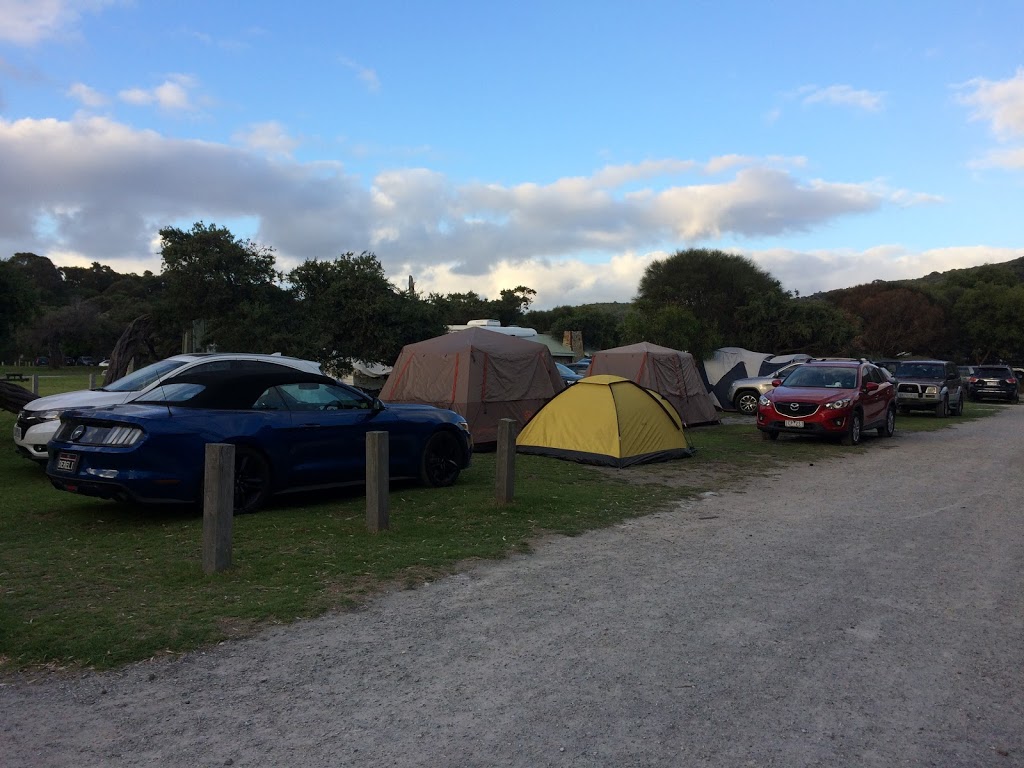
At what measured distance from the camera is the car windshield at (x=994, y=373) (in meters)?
Answer: 34.5

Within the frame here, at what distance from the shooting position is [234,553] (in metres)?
6.63

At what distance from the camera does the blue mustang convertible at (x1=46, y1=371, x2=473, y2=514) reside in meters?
7.58

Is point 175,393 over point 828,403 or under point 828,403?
over

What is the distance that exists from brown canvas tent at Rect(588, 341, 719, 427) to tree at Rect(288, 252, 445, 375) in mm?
6862

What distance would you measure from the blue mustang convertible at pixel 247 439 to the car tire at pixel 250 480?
0.01m

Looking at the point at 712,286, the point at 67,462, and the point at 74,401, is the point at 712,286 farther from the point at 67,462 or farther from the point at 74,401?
the point at 67,462

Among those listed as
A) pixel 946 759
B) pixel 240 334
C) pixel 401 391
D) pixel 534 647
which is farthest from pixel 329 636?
pixel 240 334

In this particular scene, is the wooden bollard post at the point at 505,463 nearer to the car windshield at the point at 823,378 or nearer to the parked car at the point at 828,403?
the parked car at the point at 828,403

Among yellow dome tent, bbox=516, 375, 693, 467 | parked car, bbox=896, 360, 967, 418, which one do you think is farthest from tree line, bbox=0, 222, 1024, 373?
yellow dome tent, bbox=516, 375, 693, 467

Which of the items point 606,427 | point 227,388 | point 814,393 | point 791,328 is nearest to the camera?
point 227,388

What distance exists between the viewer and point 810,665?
443cm

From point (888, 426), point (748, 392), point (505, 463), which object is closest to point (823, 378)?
point (888, 426)

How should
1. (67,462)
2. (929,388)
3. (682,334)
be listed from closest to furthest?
(67,462), (929,388), (682,334)

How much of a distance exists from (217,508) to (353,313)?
18.7m
